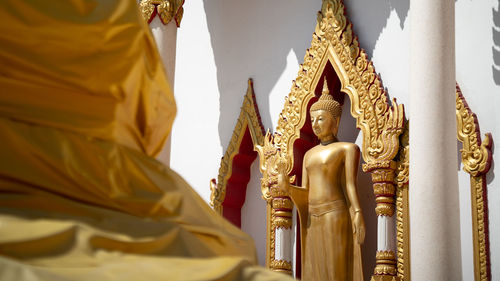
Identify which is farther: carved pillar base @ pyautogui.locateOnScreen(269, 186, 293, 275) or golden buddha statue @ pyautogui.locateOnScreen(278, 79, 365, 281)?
carved pillar base @ pyautogui.locateOnScreen(269, 186, 293, 275)

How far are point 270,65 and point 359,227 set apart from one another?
5.09 feet

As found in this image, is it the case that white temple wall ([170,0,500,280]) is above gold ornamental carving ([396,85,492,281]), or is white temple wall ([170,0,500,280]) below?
above

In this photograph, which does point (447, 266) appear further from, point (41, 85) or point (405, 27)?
point (41, 85)

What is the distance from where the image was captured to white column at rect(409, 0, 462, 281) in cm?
267

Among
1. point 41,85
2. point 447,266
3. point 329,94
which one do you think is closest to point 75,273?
point 41,85

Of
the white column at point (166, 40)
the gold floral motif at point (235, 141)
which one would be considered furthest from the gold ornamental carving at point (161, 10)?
the gold floral motif at point (235, 141)

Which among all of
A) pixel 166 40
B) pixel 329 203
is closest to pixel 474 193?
pixel 329 203

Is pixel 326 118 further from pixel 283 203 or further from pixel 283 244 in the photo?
pixel 283 244

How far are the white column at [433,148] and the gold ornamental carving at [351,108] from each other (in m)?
0.62

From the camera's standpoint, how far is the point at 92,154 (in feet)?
2.72

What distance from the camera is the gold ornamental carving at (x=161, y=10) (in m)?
4.39

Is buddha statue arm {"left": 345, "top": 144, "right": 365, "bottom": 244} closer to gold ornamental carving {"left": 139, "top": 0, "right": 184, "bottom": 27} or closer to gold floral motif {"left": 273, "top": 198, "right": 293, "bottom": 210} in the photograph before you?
gold floral motif {"left": 273, "top": 198, "right": 293, "bottom": 210}

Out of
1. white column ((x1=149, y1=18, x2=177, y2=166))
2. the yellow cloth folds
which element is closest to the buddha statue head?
white column ((x1=149, y1=18, x2=177, y2=166))

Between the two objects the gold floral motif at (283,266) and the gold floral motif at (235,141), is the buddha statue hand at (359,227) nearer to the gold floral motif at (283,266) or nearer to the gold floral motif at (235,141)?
the gold floral motif at (283,266)
